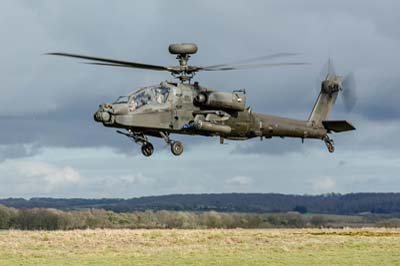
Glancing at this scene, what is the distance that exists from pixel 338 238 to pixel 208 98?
1095 centimetres

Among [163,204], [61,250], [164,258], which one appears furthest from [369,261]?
[163,204]

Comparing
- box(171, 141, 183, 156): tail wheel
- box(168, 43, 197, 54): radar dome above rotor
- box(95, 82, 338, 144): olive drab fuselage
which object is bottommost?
box(171, 141, 183, 156): tail wheel

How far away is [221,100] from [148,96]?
4.28 metres

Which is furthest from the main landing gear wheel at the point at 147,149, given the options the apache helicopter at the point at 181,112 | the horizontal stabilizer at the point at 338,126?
the horizontal stabilizer at the point at 338,126

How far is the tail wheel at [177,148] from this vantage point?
152 ft

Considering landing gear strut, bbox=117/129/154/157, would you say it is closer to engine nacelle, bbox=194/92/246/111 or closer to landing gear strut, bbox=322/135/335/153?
engine nacelle, bbox=194/92/246/111

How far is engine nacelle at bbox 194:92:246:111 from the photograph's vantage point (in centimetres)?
4831

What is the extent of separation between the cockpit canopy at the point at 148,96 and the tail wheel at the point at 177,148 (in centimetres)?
218

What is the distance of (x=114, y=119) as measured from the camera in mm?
45125

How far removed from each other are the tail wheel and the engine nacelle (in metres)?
2.80

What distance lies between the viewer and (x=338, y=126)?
5581 centimetres

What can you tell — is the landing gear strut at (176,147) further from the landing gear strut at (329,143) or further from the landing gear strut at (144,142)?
the landing gear strut at (329,143)

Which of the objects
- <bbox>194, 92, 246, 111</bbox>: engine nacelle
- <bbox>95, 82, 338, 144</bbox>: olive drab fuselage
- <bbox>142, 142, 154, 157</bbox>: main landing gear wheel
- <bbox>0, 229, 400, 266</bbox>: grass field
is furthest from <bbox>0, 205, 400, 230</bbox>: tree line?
<bbox>142, 142, 154, 157</bbox>: main landing gear wheel

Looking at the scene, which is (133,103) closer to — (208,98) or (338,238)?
(208,98)
